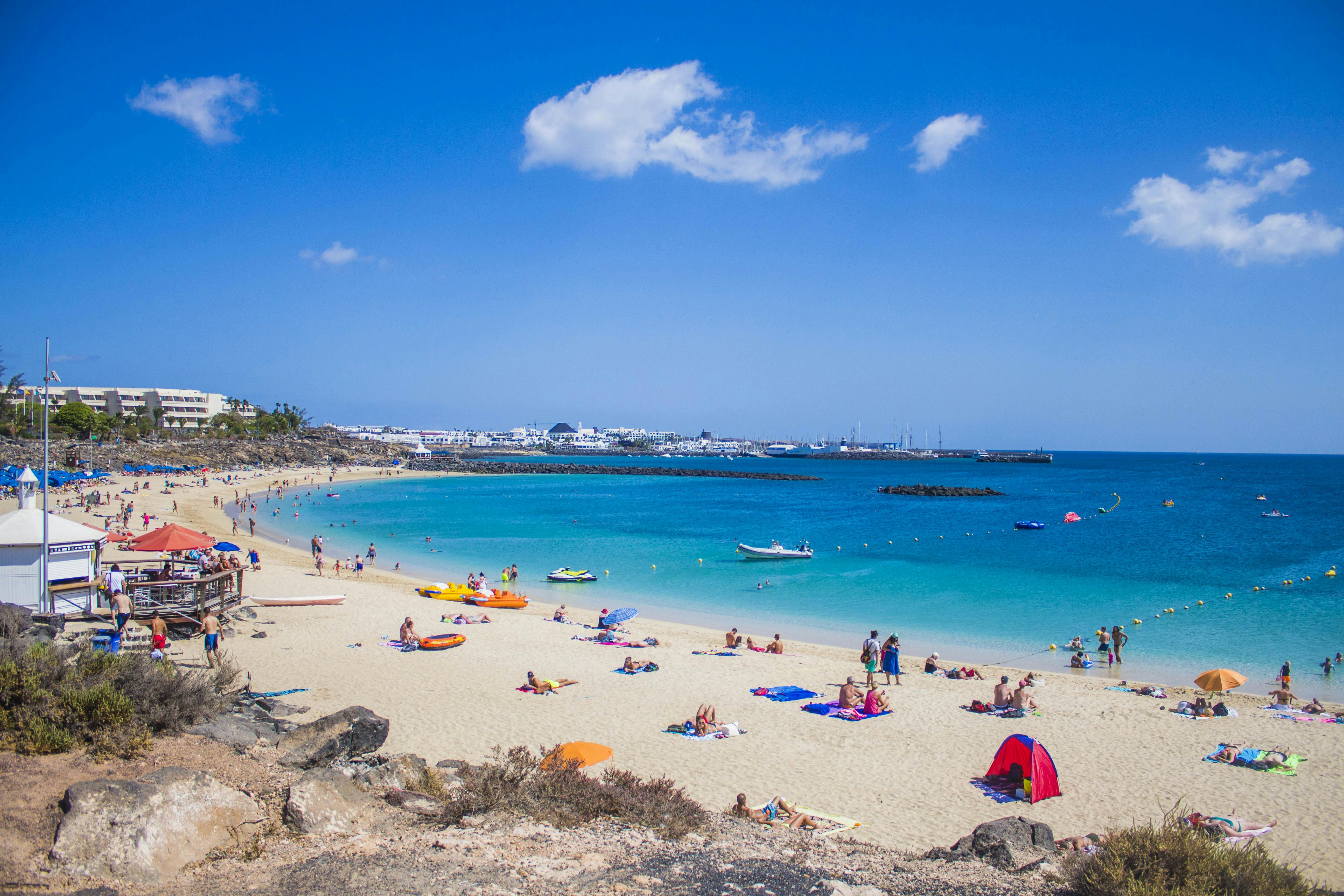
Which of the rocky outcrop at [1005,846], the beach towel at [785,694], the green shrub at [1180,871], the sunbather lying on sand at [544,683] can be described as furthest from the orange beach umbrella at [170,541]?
the green shrub at [1180,871]

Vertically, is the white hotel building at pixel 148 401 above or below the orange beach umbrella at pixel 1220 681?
above

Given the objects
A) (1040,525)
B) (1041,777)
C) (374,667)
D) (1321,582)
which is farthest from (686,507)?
(1041,777)

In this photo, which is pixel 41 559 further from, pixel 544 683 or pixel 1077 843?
pixel 1077 843

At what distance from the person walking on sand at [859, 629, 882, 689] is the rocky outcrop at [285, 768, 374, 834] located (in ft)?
36.6

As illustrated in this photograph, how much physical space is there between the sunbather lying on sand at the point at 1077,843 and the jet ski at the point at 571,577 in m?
23.3

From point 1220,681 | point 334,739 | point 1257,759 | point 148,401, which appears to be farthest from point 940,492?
point 148,401

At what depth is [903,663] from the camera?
17.9 meters

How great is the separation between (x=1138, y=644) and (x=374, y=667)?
809 inches

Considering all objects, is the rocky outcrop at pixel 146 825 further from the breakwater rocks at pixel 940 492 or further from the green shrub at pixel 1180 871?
the breakwater rocks at pixel 940 492

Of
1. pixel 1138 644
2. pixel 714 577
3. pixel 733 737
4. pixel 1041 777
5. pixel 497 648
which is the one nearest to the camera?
pixel 1041 777

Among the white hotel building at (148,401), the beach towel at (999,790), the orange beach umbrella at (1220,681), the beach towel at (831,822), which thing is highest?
the white hotel building at (148,401)

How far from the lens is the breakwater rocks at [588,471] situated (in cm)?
11588

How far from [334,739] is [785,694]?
8846mm

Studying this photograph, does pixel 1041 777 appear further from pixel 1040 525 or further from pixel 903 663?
pixel 1040 525
